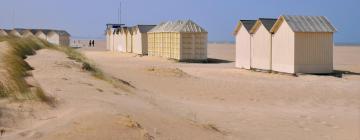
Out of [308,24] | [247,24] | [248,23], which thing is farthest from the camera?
[248,23]

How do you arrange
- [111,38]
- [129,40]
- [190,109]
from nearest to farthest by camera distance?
[190,109], [129,40], [111,38]

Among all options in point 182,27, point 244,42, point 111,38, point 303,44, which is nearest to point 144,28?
point 182,27

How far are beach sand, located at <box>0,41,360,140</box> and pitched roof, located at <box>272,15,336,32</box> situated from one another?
2.13m

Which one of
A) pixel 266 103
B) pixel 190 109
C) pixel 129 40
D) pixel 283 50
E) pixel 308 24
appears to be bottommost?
pixel 266 103

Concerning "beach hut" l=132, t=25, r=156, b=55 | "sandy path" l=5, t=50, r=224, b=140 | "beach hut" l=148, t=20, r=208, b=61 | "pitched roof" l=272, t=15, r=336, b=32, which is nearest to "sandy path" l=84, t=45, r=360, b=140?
"sandy path" l=5, t=50, r=224, b=140

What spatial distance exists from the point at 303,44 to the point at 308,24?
3.05 ft

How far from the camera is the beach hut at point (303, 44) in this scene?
1972cm

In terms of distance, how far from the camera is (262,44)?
72.1 feet

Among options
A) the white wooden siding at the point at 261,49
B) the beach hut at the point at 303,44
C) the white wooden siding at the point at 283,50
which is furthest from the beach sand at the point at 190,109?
the white wooden siding at the point at 261,49

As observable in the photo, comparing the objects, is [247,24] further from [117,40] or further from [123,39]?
[117,40]

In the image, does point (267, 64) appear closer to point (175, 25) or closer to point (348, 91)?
point (348, 91)

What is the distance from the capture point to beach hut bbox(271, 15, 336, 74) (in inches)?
776

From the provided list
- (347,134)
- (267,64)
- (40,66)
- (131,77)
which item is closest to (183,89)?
(131,77)

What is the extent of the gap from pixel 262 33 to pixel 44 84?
47.4 ft
